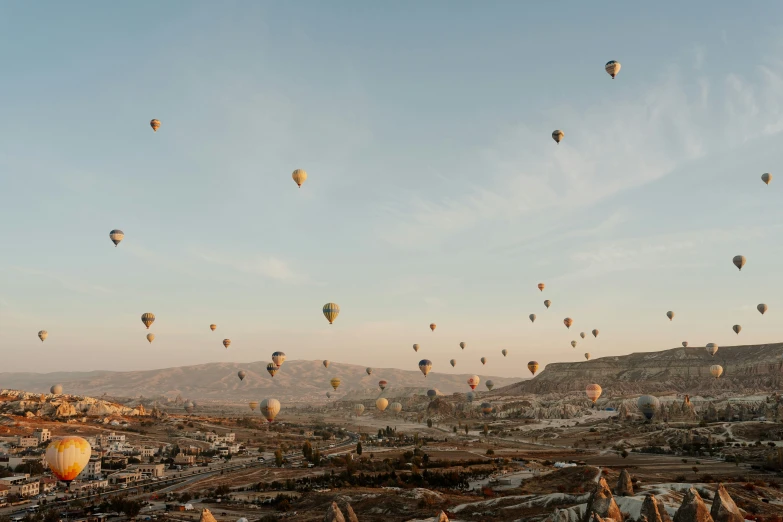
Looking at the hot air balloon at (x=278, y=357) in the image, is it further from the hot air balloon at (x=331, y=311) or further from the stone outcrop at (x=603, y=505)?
the stone outcrop at (x=603, y=505)

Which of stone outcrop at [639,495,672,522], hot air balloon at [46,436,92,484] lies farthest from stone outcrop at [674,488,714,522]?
hot air balloon at [46,436,92,484]

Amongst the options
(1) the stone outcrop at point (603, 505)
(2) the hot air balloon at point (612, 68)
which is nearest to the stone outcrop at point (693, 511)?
(1) the stone outcrop at point (603, 505)

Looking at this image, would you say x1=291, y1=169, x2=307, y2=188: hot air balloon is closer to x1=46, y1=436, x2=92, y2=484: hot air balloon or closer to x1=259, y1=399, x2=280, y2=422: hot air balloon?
x1=259, y1=399, x2=280, y2=422: hot air balloon

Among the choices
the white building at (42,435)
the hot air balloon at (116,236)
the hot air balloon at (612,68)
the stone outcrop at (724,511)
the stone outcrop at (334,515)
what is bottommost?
the stone outcrop at (724,511)

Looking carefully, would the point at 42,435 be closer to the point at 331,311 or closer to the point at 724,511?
the point at 331,311

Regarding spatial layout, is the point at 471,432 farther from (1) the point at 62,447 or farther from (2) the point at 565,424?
(1) the point at 62,447

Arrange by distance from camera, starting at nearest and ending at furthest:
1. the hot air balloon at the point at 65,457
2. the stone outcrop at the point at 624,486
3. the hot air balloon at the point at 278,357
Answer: the stone outcrop at the point at 624,486, the hot air balloon at the point at 65,457, the hot air balloon at the point at 278,357

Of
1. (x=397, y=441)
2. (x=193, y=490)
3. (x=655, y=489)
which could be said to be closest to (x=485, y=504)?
(x=655, y=489)
